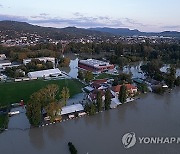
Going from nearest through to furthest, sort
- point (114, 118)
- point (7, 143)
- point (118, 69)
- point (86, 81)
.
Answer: point (7, 143) < point (114, 118) < point (86, 81) < point (118, 69)

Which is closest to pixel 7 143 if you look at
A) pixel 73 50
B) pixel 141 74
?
pixel 141 74

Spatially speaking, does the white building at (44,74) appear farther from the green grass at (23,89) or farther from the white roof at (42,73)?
the green grass at (23,89)

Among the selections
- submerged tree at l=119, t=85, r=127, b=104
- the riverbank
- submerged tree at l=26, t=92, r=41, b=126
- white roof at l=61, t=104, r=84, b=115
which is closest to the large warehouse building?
submerged tree at l=119, t=85, r=127, b=104

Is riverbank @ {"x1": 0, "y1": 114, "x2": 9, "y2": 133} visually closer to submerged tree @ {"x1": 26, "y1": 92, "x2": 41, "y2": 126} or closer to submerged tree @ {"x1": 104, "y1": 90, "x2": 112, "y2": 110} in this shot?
submerged tree @ {"x1": 26, "y1": 92, "x2": 41, "y2": 126}

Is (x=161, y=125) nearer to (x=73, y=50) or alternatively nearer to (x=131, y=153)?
(x=131, y=153)

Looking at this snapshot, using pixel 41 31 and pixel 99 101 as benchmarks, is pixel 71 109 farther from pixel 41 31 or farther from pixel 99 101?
pixel 41 31

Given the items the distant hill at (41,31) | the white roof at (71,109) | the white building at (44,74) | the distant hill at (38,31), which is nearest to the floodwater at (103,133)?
the white roof at (71,109)

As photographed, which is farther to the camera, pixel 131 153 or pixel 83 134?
pixel 83 134
